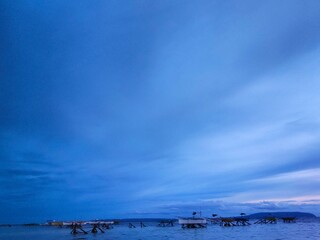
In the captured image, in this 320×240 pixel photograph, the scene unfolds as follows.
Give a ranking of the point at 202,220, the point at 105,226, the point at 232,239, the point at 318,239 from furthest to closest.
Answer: the point at 105,226, the point at 202,220, the point at 232,239, the point at 318,239

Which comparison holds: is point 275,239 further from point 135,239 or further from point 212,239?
point 135,239

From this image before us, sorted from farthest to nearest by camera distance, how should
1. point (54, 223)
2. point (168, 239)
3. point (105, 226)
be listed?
point (54, 223) → point (105, 226) → point (168, 239)

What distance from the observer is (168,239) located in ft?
186

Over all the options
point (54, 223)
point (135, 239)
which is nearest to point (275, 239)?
point (135, 239)

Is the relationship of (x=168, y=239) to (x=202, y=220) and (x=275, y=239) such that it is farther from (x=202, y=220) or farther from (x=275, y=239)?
(x=202, y=220)

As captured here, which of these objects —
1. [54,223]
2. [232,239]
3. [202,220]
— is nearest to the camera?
[232,239]

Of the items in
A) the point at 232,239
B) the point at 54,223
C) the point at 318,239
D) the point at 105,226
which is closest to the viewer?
the point at 318,239

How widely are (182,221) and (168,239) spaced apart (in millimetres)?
56597

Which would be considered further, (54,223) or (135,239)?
(54,223)

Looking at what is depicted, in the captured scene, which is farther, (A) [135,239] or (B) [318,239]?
(A) [135,239]

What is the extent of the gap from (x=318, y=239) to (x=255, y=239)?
9.58 meters

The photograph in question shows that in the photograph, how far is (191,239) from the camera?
56250mm

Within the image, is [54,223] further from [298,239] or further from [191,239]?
[298,239]

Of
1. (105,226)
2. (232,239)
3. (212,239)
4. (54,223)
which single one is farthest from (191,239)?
(54,223)
